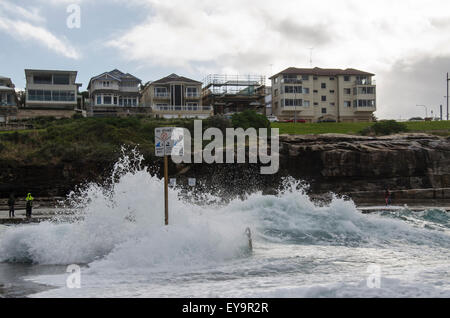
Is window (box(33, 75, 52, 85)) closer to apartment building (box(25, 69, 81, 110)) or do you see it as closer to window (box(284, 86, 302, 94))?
apartment building (box(25, 69, 81, 110))

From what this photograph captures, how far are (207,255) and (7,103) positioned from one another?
66.6 metres

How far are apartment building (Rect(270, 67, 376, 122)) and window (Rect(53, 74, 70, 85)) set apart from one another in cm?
3743

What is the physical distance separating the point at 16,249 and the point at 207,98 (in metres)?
68.8

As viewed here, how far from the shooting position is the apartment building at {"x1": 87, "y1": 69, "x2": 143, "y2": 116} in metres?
73.4

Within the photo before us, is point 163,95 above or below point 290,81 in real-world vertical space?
below

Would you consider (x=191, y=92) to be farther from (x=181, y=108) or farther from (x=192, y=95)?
(x=181, y=108)

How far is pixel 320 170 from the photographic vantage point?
41469 millimetres

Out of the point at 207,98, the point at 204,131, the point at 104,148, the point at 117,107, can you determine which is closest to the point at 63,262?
the point at 104,148

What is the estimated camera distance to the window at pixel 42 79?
7394 centimetres

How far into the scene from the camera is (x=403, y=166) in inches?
1607

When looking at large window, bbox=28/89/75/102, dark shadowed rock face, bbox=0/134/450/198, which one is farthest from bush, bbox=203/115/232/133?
large window, bbox=28/89/75/102

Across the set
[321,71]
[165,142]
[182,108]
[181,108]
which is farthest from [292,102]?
[165,142]

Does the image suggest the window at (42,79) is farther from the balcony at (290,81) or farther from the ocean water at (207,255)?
the ocean water at (207,255)
